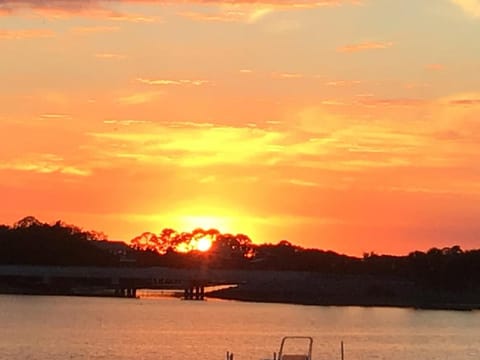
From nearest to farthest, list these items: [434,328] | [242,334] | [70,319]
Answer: [242,334]
[70,319]
[434,328]

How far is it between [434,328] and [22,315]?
5213cm

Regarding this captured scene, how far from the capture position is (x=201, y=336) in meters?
139

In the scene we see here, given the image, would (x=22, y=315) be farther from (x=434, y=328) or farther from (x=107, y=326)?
(x=434, y=328)

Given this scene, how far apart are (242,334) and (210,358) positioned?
39.6 metres

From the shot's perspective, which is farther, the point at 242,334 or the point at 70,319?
the point at 70,319

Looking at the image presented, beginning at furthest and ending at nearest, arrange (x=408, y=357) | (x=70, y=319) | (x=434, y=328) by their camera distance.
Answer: (x=434, y=328) < (x=70, y=319) < (x=408, y=357)

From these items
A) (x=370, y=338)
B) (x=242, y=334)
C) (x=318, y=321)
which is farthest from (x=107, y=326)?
(x=318, y=321)

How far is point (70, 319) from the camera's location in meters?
168

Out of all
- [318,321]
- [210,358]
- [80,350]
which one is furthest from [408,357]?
[318,321]

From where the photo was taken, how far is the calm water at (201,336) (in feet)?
368

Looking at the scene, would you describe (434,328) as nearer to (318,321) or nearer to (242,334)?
(318,321)

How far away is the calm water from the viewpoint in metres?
112

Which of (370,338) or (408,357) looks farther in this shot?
(370,338)

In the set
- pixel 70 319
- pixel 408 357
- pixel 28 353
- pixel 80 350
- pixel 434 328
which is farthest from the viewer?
pixel 434 328
